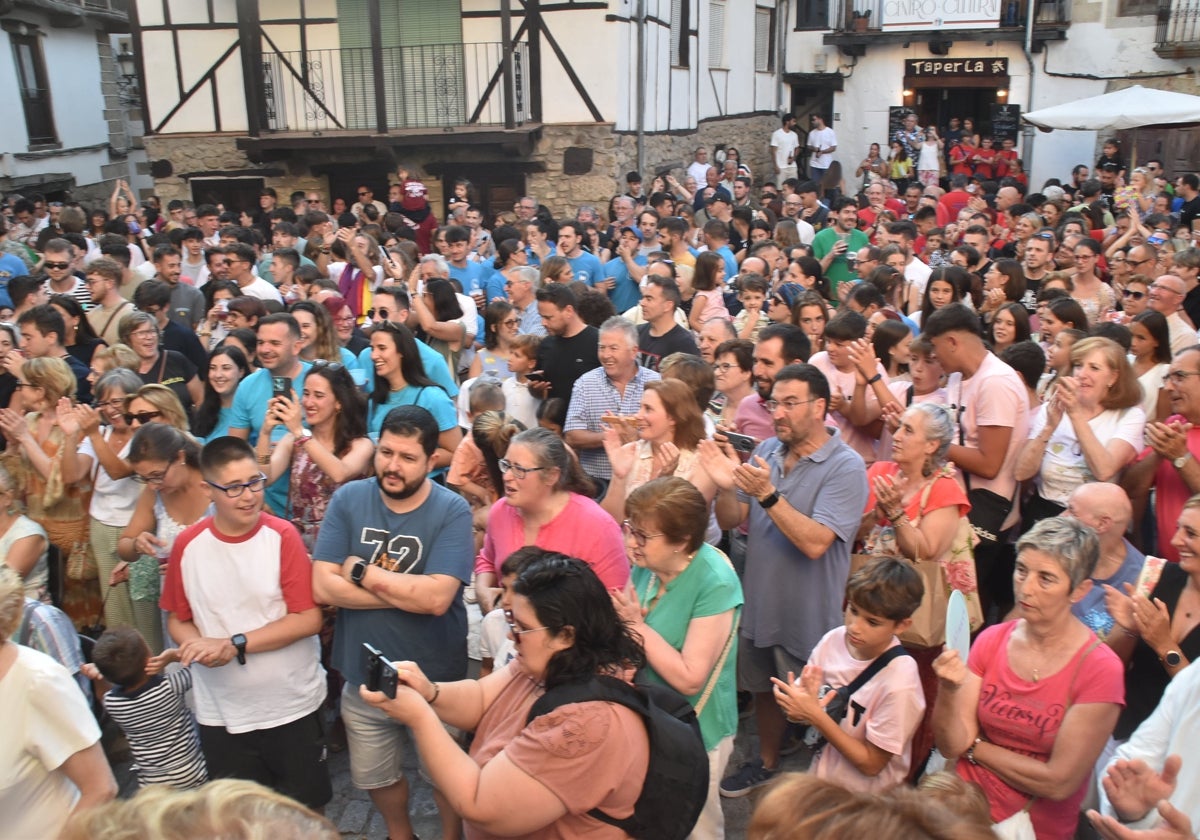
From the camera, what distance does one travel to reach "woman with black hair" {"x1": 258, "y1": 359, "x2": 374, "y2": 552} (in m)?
4.76

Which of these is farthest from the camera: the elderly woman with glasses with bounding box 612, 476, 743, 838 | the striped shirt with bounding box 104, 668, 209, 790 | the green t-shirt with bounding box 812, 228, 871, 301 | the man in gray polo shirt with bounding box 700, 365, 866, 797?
the green t-shirt with bounding box 812, 228, 871, 301

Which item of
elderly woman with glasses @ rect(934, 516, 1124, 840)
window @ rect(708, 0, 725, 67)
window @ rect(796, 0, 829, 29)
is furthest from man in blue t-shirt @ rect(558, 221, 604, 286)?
window @ rect(796, 0, 829, 29)

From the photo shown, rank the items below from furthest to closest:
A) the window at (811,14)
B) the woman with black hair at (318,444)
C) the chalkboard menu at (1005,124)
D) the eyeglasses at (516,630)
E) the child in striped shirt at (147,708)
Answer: the window at (811,14), the chalkboard menu at (1005,124), the woman with black hair at (318,444), the child in striped shirt at (147,708), the eyeglasses at (516,630)

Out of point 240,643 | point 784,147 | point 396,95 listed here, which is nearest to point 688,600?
point 240,643

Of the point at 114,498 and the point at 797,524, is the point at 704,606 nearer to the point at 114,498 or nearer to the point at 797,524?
the point at 797,524

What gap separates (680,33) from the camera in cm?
2003

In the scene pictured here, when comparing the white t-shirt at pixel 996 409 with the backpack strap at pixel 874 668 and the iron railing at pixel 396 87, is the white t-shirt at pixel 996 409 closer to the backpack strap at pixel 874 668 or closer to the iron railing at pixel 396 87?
the backpack strap at pixel 874 668

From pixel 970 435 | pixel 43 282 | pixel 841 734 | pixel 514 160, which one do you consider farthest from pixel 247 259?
pixel 514 160

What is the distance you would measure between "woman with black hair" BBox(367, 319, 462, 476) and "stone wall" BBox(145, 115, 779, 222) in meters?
12.2

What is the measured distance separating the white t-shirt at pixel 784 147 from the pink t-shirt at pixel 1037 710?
→ 20.6 meters

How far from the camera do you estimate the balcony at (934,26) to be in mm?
22594

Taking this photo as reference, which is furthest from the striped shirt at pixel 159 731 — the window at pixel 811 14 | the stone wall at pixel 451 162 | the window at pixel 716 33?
the window at pixel 811 14

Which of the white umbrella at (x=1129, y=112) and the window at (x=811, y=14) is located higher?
the window at (x=811, y=14)

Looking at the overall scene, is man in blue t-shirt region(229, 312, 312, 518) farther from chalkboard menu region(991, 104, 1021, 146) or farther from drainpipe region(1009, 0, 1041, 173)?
drainpipe region(1009, 0, 1041, 173)
